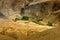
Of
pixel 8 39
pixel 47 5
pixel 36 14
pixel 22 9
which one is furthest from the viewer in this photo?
pixel 22 9

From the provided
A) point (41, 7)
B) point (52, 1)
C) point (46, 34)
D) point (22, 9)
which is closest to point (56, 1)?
point (52, 1)

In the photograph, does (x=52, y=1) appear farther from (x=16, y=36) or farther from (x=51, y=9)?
(x=16, y=36)

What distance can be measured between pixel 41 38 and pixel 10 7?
799cm

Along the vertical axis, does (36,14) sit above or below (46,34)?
below

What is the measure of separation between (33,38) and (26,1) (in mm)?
7898

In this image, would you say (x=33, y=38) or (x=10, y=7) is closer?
(x=33, y=38)

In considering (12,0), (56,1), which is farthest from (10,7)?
(56,1)

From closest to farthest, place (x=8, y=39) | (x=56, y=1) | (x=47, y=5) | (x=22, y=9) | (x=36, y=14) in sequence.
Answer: (x=8, y=39)
(x=56, y=1)
(x=47, y=5)
(x=36, y=14)
(x=22, y=9)

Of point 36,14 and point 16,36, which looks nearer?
point 16,36

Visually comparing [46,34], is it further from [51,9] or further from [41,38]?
[51,9]

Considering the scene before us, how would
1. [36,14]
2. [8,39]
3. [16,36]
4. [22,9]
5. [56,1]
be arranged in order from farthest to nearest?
[22,9] → [36,14] → [56,1] → [16,36] → [8,39]

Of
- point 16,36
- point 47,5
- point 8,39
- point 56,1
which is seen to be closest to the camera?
point 8,39

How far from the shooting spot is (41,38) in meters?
1.82

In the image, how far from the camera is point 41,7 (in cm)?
778
